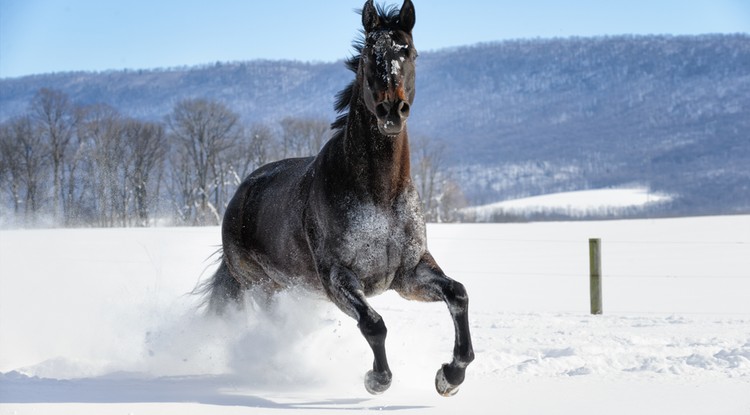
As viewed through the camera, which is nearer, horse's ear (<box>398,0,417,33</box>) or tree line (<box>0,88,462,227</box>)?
horse's ear (<box>398,0,417,33</box>)

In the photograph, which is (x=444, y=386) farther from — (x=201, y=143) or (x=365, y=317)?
(x=201, y=143)

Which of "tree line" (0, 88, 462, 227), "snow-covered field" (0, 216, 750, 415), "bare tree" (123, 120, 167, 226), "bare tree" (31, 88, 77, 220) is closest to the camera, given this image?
"snow-covered field" (0, 216, 750, 415)

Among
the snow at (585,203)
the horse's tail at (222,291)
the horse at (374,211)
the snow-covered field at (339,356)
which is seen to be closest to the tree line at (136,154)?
the snow-covered field at (339,356)

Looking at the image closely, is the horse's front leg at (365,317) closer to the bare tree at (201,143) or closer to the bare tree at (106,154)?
the bare tree at (106,154)

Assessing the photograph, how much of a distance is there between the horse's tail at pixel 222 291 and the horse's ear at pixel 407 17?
329 cm

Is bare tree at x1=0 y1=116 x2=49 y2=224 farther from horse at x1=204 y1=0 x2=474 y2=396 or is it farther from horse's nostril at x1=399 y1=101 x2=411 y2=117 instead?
horse's nostril at x1=399 y1=101 x2=411 y2=117

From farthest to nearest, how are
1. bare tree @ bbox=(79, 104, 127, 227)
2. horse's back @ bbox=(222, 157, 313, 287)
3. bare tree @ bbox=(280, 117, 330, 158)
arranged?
bare tree @ bbox=(280, 117, 330, 158), bare tree @ bbox=(79, 104, 127, 227), horse's back @ bbox=(222, 157, 313, 287)

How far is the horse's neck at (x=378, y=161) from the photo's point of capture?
5184 millimetres

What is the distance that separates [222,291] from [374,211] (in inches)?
119

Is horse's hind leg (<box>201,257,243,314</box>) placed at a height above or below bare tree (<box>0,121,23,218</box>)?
below

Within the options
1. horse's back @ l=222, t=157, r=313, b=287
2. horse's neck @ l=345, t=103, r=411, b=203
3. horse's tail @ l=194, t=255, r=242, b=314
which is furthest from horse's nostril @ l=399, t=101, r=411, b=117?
horse's tail @ l=194, t=255, r=242, b=314

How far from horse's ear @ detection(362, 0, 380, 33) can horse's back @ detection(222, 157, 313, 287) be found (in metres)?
1.28

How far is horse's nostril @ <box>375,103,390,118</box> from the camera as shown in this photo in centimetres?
471

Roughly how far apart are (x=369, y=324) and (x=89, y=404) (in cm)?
178
